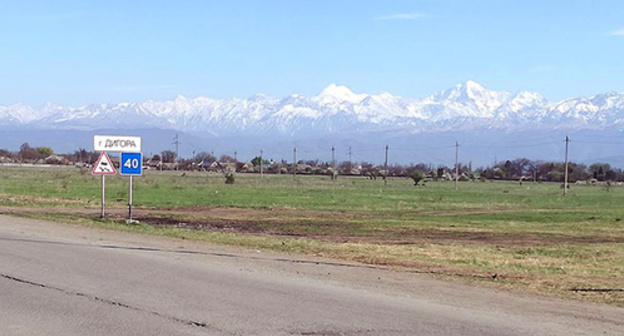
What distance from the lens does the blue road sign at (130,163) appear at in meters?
29.5

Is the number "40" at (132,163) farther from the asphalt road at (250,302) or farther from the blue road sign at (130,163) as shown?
the asphalt road at (250,302)

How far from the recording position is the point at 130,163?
29.5 m

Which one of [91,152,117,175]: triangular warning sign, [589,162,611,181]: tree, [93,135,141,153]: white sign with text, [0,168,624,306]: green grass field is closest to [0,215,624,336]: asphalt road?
[0,168,624,306]: green grass field

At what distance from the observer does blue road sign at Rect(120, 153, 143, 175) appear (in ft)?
96.7

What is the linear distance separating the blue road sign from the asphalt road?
35.2 feet

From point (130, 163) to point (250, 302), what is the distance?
17.9m

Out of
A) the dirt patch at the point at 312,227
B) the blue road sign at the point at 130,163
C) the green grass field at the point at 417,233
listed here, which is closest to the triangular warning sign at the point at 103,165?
the blue road sign at the point at 130,163

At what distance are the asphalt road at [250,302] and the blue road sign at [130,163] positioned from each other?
35.2 feet

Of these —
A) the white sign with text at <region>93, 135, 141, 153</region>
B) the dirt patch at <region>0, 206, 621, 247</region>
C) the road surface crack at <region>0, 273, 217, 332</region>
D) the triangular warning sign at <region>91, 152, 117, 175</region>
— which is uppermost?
the white sign with text at <region>93, 135, 141, 153</region>

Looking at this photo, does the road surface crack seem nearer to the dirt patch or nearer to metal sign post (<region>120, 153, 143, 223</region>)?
the dirt patch

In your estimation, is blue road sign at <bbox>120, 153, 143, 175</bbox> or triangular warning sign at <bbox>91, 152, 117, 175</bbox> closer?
blue road sign at <bbox>120, 153, 143, 175</bbox>

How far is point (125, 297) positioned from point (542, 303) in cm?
634

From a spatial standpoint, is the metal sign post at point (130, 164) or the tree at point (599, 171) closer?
the metal sign post at point (130, 164)

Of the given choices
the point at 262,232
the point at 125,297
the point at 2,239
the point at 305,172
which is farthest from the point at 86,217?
the point at 305,172
